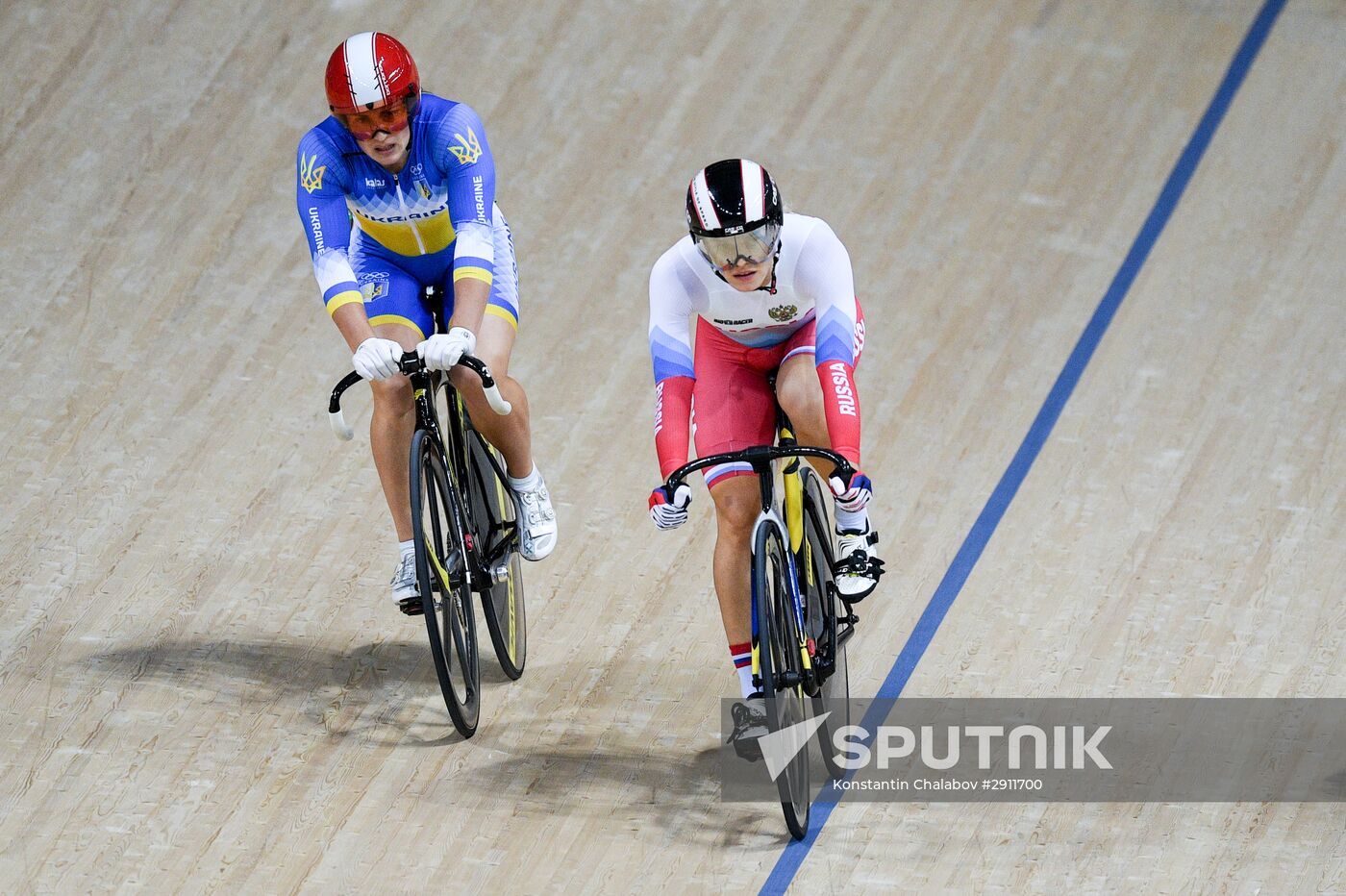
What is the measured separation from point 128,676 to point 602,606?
1310mm

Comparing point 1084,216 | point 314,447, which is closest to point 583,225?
point 314,447

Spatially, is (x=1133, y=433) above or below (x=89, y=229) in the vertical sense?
below

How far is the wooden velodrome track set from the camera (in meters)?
3.81

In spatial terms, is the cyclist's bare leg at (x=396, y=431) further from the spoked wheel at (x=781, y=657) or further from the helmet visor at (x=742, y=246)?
the spoked wheel at (x=781, y=657)

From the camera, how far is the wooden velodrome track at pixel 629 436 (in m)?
3.81

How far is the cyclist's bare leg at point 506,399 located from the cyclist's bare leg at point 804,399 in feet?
2.46

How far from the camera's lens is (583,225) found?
20.4ft

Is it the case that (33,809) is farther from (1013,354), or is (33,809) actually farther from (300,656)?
(1013,354)

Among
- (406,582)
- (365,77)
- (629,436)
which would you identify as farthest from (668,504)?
(629,436)

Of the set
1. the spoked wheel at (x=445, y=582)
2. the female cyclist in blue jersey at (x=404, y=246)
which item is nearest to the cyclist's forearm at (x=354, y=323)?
the female cyclist in blue jersey at (x=404, y=246)

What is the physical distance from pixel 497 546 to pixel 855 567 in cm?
101

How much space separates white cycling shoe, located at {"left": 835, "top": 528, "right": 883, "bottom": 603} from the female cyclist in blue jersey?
888 millimetres
